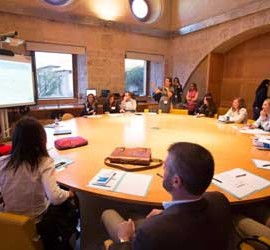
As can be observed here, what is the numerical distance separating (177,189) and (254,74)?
6200mm

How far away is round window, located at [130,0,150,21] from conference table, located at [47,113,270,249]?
4474 millimetres

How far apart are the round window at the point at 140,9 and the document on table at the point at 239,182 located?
618 centimetres

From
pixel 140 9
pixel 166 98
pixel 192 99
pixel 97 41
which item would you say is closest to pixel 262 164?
pixel 166 98

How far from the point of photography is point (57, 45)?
227 inches

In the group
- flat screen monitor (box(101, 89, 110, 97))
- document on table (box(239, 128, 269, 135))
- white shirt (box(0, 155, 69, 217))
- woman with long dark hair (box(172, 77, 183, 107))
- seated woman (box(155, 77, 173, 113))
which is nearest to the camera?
white shirt (box(0, 155, 69, 217))

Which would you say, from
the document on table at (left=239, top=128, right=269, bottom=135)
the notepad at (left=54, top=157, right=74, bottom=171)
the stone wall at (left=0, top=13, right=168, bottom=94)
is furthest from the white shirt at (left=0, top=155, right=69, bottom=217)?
the stone wall at (left=0, top=13, right=168, bottom=94)

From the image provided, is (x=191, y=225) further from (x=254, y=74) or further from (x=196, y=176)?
(x=254, y=74)

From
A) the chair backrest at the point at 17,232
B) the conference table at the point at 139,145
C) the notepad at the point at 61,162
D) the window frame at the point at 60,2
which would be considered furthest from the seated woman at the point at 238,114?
the window frame at the point at 60,2

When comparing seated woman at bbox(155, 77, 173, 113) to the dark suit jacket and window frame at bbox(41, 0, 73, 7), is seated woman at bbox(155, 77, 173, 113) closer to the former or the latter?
window frame at bbox(41, 0, 73, 7)

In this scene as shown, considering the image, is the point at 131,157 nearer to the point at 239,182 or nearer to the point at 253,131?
the point at 239,182

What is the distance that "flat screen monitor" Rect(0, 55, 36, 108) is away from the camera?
3796 millimetres

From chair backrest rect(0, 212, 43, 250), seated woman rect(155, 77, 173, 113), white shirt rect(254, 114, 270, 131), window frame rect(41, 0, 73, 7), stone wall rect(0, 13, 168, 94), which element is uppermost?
window frame rect(41, 0, 73, 7)

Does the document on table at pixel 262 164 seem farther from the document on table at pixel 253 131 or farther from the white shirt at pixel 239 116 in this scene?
the white shirt at pixel 239 116

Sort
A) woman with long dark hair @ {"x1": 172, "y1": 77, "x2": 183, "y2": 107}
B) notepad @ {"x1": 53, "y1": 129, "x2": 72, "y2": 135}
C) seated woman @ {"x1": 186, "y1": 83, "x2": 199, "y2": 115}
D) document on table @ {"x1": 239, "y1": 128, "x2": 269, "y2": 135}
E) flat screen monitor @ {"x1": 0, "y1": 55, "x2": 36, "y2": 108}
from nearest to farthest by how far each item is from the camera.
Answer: notepad @ {"x1": 53, "y1": 129, "x2": 72, "y2": 135}
document on table @ {"x1": 239, "y1": 128, "x2": 269, "y2": 135}
flat screen monitor @ {"x1": 0, "y1": 55, "x2": 36, "y2": 108}
seated woman @ {"x1": 186, "y1": 83, "x2": 199, "y2": 115}
woman with long dark hair @ {"x1": 172, "y1": 77, "x2": 183, "y2": 107}
